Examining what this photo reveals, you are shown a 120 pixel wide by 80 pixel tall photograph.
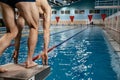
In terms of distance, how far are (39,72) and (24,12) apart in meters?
0.73

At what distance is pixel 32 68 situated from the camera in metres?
3.01

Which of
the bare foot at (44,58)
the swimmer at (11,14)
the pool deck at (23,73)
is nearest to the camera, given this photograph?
the pool deck at (23,73)

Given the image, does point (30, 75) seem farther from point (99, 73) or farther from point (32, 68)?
point (99, 73)

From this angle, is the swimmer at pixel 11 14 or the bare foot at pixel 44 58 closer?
the swimmer at pixel 11 14

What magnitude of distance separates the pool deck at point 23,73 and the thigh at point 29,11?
0.56 metres

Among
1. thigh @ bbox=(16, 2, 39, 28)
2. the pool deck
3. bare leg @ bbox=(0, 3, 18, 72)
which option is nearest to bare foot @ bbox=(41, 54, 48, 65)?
the pool deck

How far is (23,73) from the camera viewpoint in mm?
2682

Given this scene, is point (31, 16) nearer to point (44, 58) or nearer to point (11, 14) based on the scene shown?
point (11, 14)

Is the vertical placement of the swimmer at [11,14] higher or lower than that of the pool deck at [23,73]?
higher

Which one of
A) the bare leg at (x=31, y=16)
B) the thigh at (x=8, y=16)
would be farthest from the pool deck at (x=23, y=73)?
the thigh at (x=8, y=16)

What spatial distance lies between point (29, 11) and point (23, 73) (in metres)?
0.72

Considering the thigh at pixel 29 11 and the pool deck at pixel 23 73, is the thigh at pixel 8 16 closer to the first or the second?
the thigh at pixel 29 11

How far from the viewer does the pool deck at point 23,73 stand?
2535 millimetres

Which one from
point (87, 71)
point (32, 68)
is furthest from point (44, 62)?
point (87, 71)
